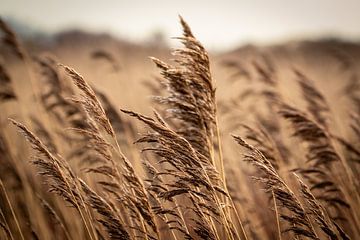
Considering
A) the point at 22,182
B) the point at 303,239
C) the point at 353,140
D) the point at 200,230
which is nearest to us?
the point at 200,230

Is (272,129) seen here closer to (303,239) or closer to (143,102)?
(303,239)

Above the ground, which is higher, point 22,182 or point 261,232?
point 22,182

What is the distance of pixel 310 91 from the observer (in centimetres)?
440

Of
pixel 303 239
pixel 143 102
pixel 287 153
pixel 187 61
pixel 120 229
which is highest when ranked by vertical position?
pixel 143 102

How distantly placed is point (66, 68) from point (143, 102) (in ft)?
28.8

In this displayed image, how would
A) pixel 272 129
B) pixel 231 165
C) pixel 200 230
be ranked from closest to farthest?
pixel 200 230, pixel 231 165, pixel 272 129

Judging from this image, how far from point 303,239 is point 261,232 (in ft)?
2.88

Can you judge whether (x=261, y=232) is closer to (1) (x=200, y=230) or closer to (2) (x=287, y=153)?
(2) (x=287, y=153)

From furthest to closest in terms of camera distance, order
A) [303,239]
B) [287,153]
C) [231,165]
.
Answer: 1. [231,165]
2. [287,153]
3. [303,239]

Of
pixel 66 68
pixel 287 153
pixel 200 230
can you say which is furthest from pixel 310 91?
pixel 66 68

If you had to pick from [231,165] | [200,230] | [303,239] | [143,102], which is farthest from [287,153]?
[143,102]

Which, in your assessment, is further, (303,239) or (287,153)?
(287,153)

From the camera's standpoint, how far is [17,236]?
378 cm

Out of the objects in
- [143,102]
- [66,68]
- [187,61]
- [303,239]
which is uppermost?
[143,102]
